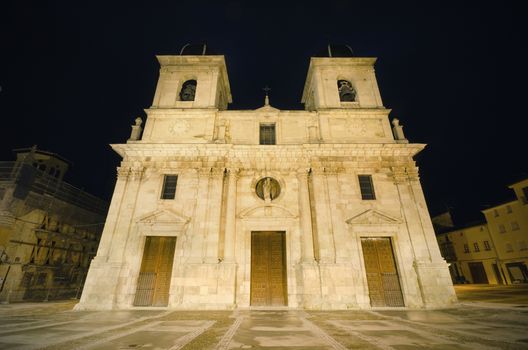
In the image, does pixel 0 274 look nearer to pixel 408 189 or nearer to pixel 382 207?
pixel 382 207

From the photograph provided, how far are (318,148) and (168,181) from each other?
914cm

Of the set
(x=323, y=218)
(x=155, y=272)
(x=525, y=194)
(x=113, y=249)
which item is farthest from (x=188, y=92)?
(x=525, y=194)

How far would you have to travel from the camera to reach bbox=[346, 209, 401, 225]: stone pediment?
43.3 feet

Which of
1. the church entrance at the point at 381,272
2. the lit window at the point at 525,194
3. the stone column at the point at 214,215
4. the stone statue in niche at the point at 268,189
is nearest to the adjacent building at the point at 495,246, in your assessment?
the lit window at the point at 525,194

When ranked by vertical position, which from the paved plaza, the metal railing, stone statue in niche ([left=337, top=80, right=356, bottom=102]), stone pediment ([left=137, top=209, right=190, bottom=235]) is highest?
stone statue in niche ([left=337, top=80, right=356, bottom=102])

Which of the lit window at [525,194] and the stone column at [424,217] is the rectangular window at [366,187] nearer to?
the stone column at [424,217]

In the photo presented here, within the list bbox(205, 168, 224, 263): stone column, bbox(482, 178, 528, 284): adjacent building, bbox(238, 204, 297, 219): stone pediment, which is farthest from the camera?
bbox(482, 178, 528, 284): adjacent building

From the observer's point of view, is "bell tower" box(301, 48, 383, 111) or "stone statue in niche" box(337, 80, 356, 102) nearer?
"bell tower" box(301, 48, 383, 111)

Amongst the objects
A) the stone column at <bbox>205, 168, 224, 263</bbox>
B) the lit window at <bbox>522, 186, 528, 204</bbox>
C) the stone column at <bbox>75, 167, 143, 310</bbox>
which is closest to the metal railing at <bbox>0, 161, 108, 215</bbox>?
the stone column at <bbox>75, 167, 143, 310</bbox>

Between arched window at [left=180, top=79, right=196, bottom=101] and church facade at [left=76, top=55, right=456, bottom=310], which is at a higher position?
arched window at [left=180, top=79, right=196, bottom=101]

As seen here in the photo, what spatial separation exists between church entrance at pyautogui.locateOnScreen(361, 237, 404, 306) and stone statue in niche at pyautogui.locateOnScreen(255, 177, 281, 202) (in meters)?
5.42

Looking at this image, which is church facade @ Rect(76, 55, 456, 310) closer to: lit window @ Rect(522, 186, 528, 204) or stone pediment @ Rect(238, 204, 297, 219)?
stone pediment @ Rect(238, 204, 297, 219)

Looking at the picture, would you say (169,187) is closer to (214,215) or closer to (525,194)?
(214,215)

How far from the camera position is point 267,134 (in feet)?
53.6
